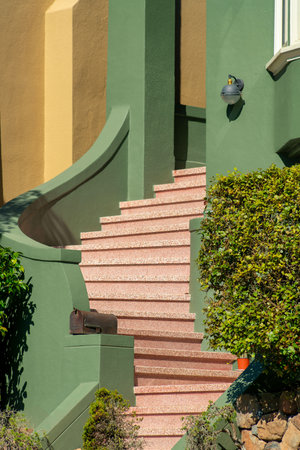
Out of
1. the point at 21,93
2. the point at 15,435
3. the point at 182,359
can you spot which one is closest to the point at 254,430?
the point at 182,359

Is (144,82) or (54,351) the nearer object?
(54,351)

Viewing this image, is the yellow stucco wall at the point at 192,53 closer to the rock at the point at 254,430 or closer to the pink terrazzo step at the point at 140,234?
the pink terrazzo step at the point at 140,234

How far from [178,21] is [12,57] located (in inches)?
124

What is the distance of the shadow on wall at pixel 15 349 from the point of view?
32.0 ft

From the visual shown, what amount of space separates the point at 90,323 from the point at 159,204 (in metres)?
3.99

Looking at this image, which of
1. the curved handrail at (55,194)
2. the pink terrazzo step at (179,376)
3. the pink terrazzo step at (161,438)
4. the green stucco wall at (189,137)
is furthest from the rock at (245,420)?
the green stucco wall at (189,137)

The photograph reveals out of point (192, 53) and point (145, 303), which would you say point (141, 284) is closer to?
point (145, 303)

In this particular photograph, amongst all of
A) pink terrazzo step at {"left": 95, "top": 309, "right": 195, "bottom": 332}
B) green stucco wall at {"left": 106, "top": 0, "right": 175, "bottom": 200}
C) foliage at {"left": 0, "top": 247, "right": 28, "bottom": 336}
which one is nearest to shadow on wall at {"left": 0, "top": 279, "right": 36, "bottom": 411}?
foliage at {"left": 0, "top": 247, "right": 28, "bottom": 336}

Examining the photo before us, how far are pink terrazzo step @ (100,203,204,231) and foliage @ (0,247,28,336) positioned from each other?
2932mm

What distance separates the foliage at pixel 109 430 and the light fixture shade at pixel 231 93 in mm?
4446

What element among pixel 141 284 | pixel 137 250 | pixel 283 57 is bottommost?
pixel 141 284

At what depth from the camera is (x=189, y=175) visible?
13320 mm

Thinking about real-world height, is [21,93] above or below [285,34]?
above

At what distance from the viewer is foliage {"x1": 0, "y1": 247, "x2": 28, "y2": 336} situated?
9508 millimetres
